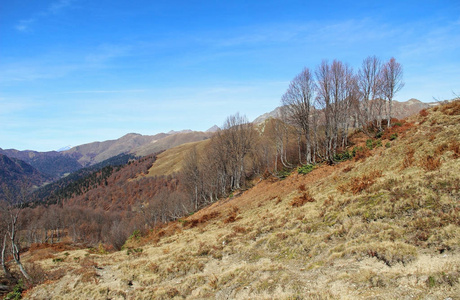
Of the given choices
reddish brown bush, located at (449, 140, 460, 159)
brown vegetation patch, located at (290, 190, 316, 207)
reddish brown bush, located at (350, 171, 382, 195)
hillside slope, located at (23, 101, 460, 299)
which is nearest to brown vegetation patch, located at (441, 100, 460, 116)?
hillside slope, located at (23, 101, 460, 299)

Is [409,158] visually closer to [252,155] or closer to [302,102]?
[302,102]

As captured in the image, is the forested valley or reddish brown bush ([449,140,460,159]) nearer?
reddish brown bush ([449,140,460,159])

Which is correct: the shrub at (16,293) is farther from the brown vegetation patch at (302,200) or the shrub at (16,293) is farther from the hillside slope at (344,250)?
the brown vegetation patch at (302,200)

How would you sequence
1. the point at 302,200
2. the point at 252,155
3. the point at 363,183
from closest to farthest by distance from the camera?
1. the point at 363,183
2. the point at 302,200
3. the point at 252,155

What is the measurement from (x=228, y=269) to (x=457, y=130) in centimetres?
1729

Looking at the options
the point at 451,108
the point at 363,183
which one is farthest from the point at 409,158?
the point at 451,108

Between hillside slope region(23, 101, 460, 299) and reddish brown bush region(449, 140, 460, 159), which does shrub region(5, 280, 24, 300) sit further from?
reddish brown bush region(449, 140, 460, 159)

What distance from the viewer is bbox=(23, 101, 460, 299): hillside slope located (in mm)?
7059

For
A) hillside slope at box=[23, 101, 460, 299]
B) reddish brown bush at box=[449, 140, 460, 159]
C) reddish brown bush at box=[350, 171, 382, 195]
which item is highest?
reddish brown bush at box=[449, 140, 460, 159]

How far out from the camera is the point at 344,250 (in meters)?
9.38

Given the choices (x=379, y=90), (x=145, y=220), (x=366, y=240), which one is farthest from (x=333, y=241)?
(x=145, y=220)

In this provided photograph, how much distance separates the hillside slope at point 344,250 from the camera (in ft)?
23.2

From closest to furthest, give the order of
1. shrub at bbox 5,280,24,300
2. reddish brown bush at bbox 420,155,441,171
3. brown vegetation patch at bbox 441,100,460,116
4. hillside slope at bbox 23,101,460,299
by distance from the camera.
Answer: hillside slope at bbox 23,101,460,299 → reddish brown bush at bbox 420,155,441,171 → shrub at bbox 5,280,24,300 → brown vegetation patch at bbox 441,100,460,116

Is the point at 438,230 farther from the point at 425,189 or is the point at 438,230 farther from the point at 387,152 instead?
the point at 387,152
